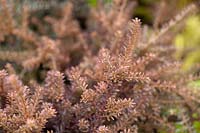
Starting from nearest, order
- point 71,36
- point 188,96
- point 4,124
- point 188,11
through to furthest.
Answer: point 4,124 → point 188,96 → point 188,11 → point 71,36

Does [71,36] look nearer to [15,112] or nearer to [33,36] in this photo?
[33,36]

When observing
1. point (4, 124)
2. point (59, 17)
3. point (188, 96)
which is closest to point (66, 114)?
point (4, 124)

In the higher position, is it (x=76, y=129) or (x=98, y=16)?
(x=98, y=16)

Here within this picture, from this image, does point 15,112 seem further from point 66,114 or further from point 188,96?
point 188,96

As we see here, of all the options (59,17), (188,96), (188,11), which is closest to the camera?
(188,96)

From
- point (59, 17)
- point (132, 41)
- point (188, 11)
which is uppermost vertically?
point (59, 17)

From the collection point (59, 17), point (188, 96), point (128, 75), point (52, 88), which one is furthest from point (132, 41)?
point (59, 17)

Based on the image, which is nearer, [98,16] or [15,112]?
[15,112]
